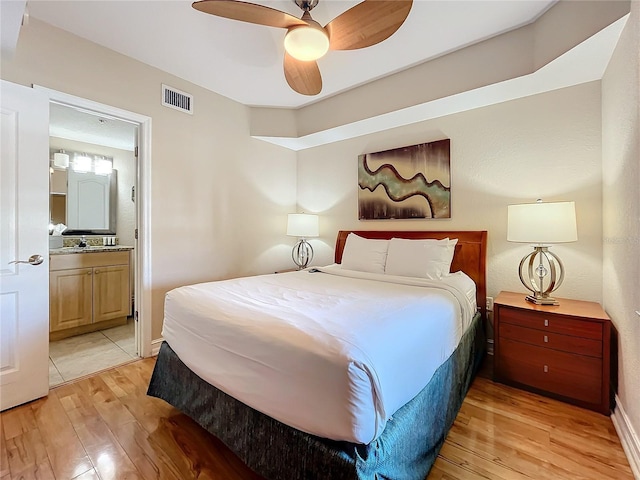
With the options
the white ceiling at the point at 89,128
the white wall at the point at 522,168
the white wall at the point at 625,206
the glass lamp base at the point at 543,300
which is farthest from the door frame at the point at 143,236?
the white wall at the point at 625,206

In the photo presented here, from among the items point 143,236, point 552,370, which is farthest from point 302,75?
point 552,370

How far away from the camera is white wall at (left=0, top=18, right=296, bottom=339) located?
2.25 m

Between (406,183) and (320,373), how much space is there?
103 inches

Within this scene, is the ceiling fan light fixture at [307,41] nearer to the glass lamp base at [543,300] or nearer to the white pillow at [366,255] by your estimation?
the white pillow at [366,255]

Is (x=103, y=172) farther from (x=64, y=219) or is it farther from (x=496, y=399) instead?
(x=496, y=399)

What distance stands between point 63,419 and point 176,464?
976mm

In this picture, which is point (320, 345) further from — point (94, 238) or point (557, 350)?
point (94, 238)

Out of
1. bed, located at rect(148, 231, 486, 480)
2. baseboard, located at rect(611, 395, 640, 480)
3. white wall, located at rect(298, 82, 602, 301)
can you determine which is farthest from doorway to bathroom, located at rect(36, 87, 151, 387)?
baseboard, located at rect(611, 395, 640, 480)

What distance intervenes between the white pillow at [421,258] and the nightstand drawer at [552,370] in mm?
730

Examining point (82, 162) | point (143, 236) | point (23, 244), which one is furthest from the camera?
point (82, 162)

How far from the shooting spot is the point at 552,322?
6.68 ft

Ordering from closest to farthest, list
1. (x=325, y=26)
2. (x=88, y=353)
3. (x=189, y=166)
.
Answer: (x=325, y=26), (x=88, y=353), (x=189, y=166)

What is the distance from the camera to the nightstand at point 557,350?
1.88m

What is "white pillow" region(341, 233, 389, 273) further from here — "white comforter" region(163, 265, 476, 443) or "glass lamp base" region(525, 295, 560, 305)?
"glass lamp base" region(525, 295, 560, 305)
